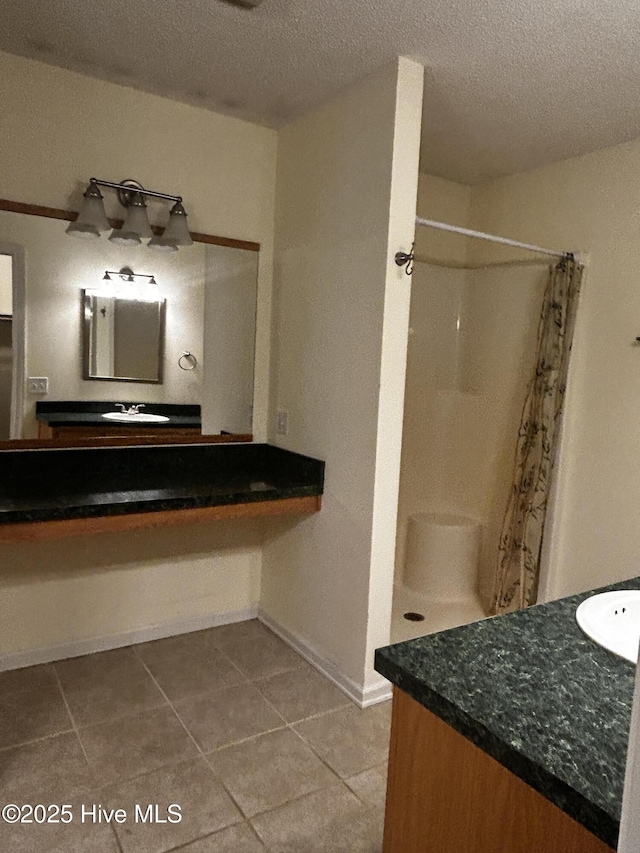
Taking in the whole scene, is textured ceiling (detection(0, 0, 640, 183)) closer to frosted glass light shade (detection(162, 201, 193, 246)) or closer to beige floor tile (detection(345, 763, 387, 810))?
frosted glass light shade (detection(162, 201, 193, 246))

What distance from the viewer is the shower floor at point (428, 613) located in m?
2.96

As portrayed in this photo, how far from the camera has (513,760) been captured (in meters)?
0.78

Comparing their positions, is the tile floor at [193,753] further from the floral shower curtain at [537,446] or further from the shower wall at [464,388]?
the shower wall at [464,388]

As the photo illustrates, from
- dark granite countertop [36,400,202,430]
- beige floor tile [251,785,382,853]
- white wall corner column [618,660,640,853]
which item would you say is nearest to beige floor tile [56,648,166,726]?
beige floor tile [251,785,382,853]

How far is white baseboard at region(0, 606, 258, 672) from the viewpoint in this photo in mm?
2484

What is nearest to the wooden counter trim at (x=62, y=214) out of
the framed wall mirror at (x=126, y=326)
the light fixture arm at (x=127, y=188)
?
the framed wall mirror at (x=126, y=326)

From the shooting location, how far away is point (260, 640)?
284 centimetres

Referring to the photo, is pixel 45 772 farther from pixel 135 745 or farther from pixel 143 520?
pixel 143 520

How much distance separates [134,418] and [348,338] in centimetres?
99

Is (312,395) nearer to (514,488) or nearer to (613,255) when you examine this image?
(514,488)

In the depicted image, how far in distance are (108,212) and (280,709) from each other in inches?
82.2

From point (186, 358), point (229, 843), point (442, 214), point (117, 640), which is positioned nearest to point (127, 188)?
point (186, 358)

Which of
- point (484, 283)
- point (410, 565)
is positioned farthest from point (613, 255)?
point (410, 565)

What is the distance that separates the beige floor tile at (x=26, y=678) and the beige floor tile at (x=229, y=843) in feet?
3.42
